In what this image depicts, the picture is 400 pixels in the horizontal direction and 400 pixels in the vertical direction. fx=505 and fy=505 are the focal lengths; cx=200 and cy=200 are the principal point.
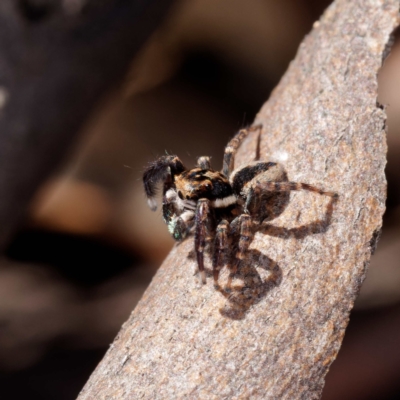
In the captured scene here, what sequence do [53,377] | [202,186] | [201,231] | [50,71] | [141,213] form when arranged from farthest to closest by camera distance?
1. [141,213]
2. [53,377]
3. [50,71]
4. [202,186]
5. [201,231]

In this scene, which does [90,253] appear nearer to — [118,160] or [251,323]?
[118,160]

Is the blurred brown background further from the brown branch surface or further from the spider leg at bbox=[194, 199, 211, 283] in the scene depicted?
the spider leg at bbox=[194, 199, 211, 283]

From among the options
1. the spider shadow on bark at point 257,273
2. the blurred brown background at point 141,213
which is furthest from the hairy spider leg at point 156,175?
the blurred brown background at point 141,213

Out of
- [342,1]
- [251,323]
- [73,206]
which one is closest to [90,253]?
[73,206]

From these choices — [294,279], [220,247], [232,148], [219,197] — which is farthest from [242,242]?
[232,148]

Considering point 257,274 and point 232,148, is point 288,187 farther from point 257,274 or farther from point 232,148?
point 232,148

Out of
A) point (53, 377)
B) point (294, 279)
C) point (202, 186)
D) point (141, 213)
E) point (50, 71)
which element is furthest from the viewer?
point (141, 213)

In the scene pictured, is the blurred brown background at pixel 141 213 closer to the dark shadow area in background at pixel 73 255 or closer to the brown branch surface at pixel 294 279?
the dark shadow area in background at pixel 73 255
